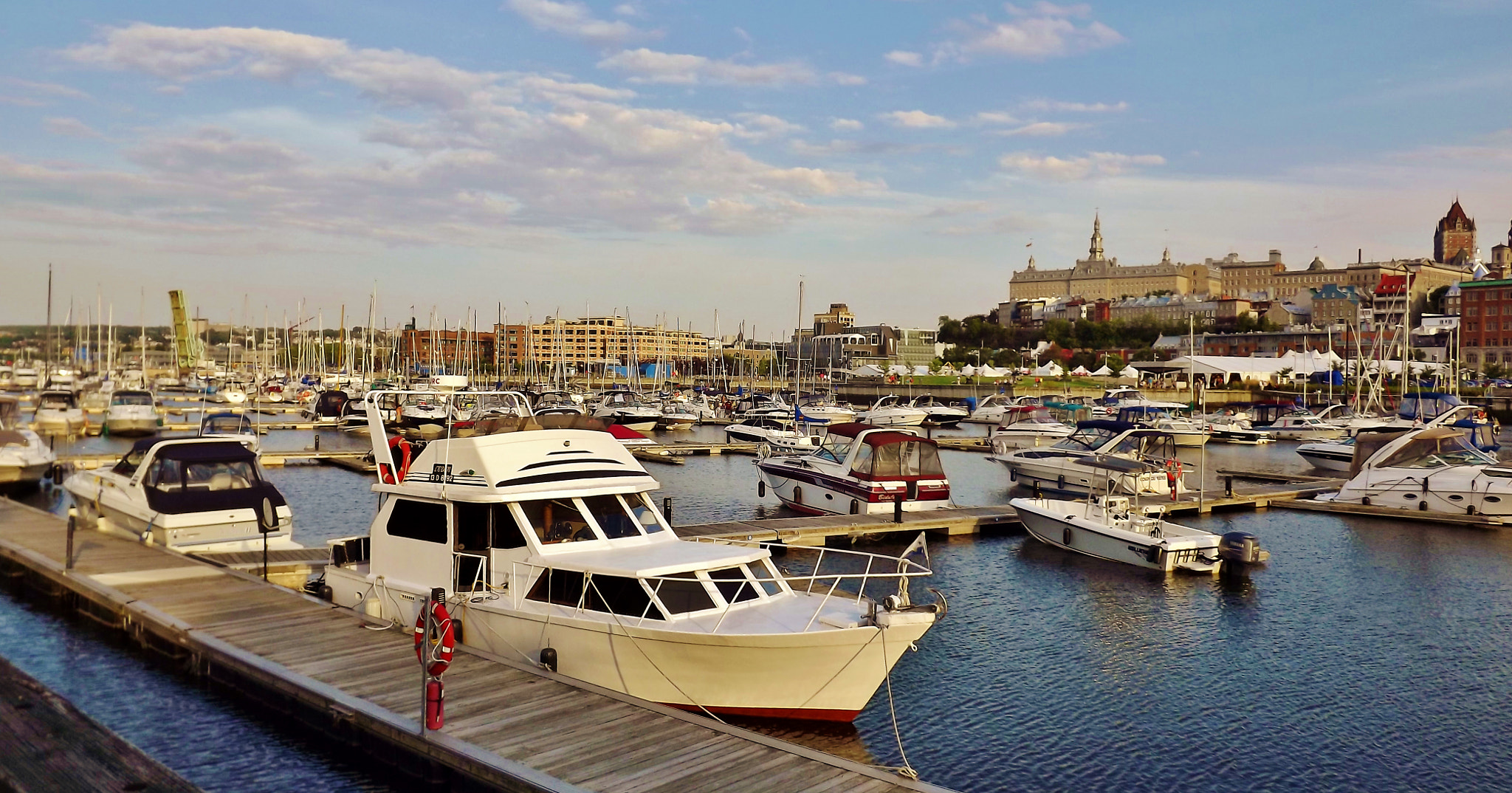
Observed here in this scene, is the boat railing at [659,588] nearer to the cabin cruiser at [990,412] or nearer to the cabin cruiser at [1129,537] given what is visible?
the cabin cruiser at [1129,537]

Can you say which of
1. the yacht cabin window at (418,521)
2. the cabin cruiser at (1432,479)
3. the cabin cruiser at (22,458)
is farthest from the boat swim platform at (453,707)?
the cabin cruiser at (1432,479)

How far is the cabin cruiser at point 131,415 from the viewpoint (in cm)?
5838

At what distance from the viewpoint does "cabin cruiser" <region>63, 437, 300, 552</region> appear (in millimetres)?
23312

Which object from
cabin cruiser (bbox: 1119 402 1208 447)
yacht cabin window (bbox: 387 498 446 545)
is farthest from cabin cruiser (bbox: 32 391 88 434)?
cabin cruiser (bbox: 1119 402 1208 447)

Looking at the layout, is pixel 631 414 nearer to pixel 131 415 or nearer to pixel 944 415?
pixel 944 415

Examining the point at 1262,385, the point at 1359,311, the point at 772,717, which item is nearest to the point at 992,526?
the point at 772,717

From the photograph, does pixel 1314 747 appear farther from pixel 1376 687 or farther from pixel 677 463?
pixel 677 463

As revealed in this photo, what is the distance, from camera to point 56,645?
18.4 meters

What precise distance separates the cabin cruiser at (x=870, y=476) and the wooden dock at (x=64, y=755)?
22.3m

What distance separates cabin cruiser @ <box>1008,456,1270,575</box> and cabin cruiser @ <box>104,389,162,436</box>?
165 ft

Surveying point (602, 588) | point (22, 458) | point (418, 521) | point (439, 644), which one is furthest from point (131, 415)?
point (439, 644)

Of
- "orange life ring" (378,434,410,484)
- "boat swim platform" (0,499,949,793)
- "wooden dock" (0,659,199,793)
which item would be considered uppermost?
"orange life ring" (378,434,410,484)

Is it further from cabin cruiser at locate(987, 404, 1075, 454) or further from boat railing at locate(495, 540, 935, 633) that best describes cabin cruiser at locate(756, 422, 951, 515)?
cabin cruiser at locate(987, 404, 1075, 454)

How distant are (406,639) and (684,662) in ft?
14.5
